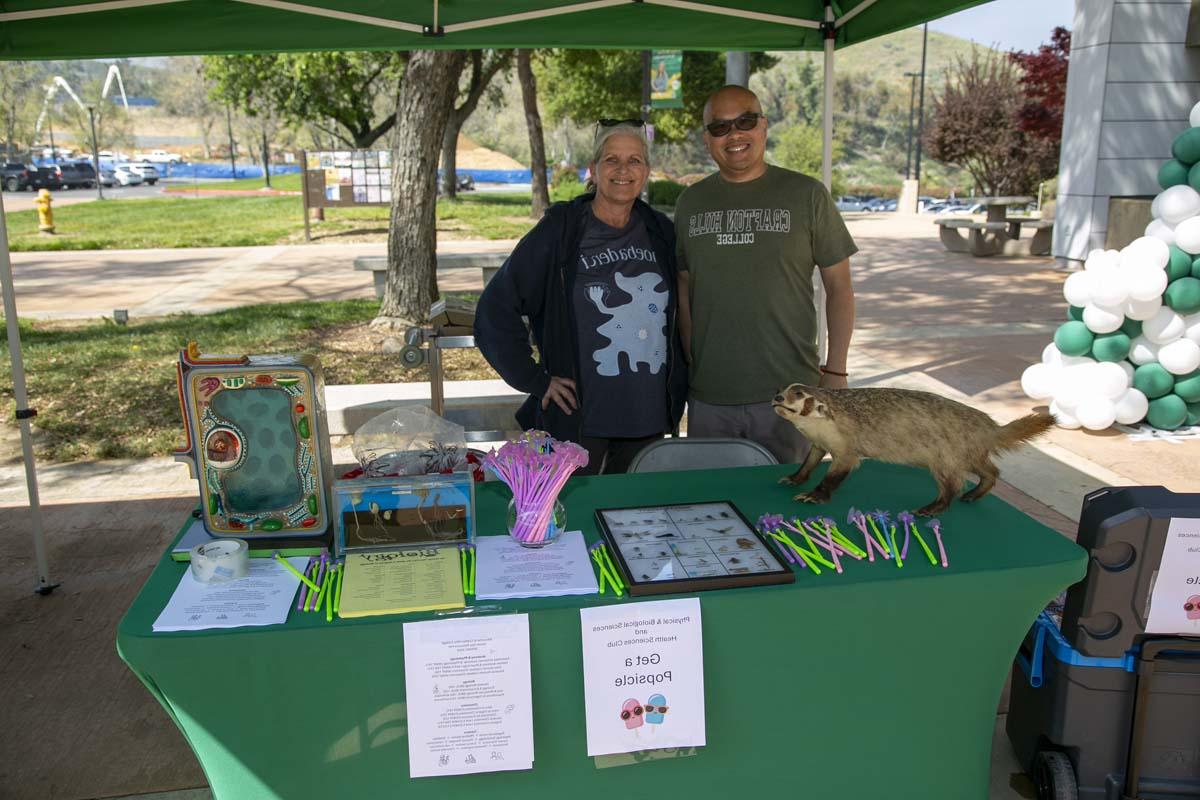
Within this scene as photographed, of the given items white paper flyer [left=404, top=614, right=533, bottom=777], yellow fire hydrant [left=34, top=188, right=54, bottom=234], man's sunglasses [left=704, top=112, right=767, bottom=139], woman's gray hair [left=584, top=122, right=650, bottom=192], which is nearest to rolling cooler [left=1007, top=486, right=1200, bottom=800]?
white paper flyer [left=404, top=614, right=533, bottom=777]

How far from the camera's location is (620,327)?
312cm

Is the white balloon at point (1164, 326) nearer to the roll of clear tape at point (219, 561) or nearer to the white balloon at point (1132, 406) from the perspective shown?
the white balloon at point (1132, 406)

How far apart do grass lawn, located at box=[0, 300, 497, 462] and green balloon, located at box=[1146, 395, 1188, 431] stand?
4.97 metres

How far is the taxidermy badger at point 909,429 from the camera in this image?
2.36 meters

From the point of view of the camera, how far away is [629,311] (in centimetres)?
312

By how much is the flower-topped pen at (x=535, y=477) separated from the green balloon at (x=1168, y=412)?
17.5 feet

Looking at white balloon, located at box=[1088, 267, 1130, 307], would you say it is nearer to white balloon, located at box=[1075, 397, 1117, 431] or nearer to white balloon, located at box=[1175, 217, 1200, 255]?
white balloon, located at box=[1175, 217, 1200, 255]

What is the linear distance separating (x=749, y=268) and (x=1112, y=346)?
13.1ft

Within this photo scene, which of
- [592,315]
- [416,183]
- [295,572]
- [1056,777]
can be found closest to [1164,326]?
[1056,777]

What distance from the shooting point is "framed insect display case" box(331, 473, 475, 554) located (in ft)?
7.04

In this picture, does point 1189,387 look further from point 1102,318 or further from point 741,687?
point 741,687

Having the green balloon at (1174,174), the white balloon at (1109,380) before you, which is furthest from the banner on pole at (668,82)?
the white balloon at (1109,380)

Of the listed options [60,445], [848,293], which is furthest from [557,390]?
[60,445]

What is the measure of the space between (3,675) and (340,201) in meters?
17.5
